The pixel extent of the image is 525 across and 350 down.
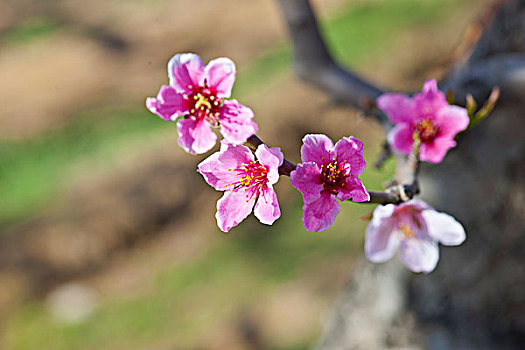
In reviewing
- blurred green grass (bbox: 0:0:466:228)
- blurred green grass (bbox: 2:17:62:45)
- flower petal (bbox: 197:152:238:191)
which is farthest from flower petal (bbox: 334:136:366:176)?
blurred green grass (bbox: 2:17:62:45)

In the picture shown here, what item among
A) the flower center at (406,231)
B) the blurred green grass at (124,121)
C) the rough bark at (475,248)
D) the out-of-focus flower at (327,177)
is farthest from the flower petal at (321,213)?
the blurred green grass at (124,121)

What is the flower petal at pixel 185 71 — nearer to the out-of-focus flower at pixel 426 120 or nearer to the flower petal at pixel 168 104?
the flower petal at pixel 168 104

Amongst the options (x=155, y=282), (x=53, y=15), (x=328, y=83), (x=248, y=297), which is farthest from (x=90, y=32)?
(x=328, y=83)

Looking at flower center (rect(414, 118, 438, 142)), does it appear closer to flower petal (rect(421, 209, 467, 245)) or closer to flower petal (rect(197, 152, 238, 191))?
flower petal (rect(421, 209, 467, 245))

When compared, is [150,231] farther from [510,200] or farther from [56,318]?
[510,200]

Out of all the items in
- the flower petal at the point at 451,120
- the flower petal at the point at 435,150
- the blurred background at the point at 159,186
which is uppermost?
the flower petal at the point at 451,120
